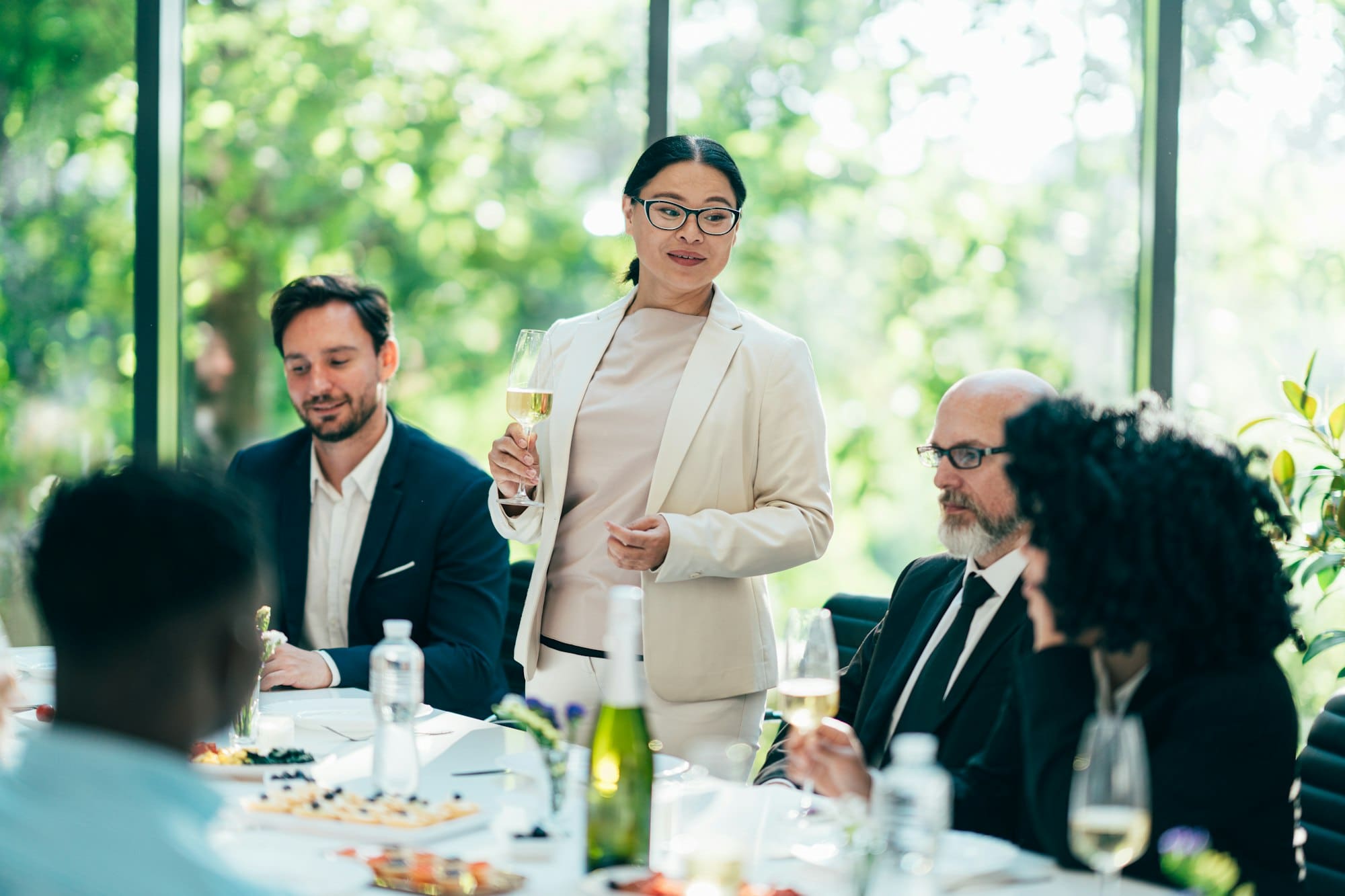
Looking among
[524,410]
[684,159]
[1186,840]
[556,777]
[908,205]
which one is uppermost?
[908,205]

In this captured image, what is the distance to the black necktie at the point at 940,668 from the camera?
2.14 meters

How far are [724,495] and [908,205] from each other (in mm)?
2371

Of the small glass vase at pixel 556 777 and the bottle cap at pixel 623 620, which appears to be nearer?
the bottle cap at pixel 623 620

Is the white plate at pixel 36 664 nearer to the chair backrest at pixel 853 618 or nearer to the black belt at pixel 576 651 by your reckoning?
the black belt at pixel 576 651

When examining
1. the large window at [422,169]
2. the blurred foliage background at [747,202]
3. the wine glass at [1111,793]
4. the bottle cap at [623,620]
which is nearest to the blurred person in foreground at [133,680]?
the bottle cap at [623,620]

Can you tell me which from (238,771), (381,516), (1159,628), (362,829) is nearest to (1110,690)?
(1159,628)

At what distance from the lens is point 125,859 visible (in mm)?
966

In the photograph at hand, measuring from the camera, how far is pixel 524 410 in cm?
243

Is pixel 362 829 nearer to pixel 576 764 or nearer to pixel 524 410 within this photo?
pixel 576 764

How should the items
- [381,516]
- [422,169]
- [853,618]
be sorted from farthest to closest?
1. [422,169]
2. [381,516]
3. [853,618]

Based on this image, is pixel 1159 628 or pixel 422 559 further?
pixel 422 559

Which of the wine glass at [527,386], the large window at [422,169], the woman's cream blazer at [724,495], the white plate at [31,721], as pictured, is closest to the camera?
the white plate at [31,721]

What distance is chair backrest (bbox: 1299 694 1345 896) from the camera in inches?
81.0

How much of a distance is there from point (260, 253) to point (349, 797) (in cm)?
403
